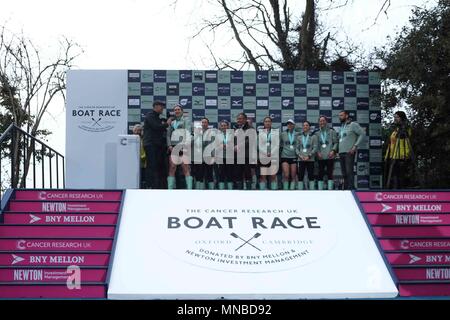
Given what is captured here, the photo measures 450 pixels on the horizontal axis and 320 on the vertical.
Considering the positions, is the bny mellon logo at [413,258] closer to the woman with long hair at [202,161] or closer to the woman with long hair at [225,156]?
the woman with long hair at [225,156]

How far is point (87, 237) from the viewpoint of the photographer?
10109 mm

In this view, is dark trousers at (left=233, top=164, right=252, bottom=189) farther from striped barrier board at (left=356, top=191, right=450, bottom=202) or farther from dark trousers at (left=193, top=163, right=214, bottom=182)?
striped barrier board at (left=356, top=191, right=450, bottom=202)

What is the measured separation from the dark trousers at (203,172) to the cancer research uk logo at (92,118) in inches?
122

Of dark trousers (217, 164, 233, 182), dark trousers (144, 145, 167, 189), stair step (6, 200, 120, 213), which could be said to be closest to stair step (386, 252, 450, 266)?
stair step (6, 200, 120, 213)

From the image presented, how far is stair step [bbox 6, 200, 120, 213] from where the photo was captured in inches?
430

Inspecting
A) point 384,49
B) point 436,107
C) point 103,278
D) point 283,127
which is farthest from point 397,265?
point 384,49

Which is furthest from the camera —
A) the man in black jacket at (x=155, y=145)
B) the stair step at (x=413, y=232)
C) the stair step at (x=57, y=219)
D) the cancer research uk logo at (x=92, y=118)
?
the cancer research uk logo at (x=92, y=118)

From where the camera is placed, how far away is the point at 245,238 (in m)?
9.95

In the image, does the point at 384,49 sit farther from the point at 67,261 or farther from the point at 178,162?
the point at 67,261

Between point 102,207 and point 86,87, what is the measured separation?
5.95 meters

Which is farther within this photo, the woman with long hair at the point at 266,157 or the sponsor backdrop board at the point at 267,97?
the sponsor backdrop board at the point at 267,97

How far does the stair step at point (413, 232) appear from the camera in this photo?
10.4 meters

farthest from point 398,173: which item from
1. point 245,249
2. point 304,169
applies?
point 245,249

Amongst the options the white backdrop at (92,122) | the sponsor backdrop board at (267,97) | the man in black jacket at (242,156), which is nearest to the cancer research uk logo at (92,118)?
the white backdrop at (92,122)
